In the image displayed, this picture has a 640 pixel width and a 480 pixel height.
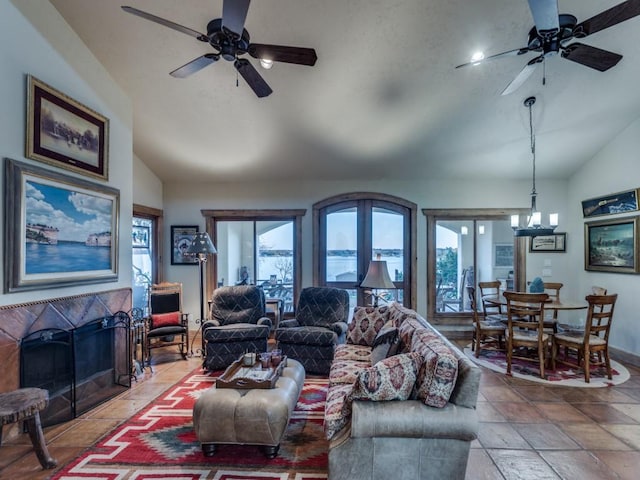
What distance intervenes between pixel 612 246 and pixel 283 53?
17.2 ft

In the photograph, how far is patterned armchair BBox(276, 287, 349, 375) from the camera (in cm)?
402

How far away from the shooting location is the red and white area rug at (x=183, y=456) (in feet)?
7.39

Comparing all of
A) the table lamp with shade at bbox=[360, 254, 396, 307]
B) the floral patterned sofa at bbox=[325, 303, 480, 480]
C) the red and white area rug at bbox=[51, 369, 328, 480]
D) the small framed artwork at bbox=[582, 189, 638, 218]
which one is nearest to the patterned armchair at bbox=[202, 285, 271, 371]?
the red and white area rug at bbox=[51, 369, 328, 480]

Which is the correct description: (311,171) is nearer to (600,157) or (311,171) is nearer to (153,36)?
(153,36)

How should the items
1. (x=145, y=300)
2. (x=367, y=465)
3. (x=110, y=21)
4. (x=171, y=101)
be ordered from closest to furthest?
(x=367, y=465), (x=110, y=21), (x=171, y=101), (x=145, y=300)

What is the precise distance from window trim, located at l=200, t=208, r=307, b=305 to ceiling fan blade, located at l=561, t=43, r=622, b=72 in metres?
4.07

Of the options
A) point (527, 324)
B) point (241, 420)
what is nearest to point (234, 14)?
point (241, 420)

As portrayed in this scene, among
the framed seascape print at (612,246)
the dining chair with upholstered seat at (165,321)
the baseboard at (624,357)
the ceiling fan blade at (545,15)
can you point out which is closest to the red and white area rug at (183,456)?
the dining chair with upholstered seat at (165,321)

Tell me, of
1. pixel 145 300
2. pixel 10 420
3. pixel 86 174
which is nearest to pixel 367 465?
pixel 10 420

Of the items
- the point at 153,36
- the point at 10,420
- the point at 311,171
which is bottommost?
the point at 10,420

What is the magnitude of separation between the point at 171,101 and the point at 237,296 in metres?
2.72

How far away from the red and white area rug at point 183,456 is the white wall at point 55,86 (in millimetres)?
1425

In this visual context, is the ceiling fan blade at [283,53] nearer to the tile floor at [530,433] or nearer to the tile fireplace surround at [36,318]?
the tile fireplace surround at [36,318]

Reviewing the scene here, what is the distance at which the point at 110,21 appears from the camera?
10.7 ft
